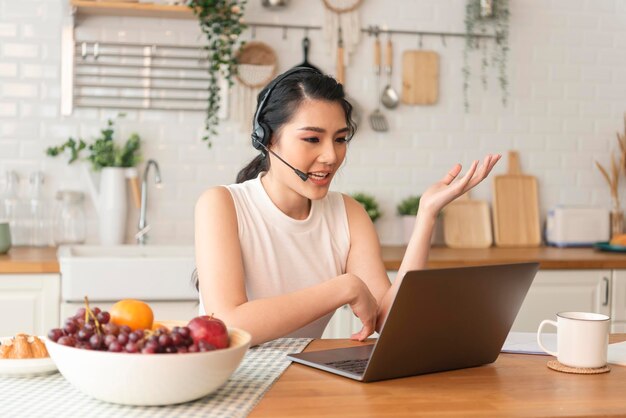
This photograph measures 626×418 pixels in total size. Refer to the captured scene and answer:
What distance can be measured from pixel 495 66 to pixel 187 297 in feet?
6.77

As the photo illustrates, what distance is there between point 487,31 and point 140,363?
11.4ft

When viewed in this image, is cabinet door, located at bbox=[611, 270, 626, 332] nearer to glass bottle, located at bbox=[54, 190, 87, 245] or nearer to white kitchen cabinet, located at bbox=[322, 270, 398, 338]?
white kitchen cabinet, located at bbox=[322, 270, 398, 338]

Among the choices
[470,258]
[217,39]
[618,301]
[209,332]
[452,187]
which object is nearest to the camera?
[209,332]

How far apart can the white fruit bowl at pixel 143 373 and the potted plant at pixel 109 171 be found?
258 cm

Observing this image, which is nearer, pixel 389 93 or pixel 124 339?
pixel 124 339

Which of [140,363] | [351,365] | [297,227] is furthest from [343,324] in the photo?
[140,363]

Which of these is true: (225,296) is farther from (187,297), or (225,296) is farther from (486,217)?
(486,217)

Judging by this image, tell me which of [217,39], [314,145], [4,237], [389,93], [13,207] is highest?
[217,39]

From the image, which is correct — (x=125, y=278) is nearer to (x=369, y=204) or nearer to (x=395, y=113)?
(x=369, y=204)

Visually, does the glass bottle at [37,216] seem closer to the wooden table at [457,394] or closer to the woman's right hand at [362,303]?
the woman's right hand at [362,303]

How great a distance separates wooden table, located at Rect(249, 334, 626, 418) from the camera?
1402 millimetres

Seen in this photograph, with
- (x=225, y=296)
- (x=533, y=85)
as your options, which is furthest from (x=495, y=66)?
(x=225, y=296)

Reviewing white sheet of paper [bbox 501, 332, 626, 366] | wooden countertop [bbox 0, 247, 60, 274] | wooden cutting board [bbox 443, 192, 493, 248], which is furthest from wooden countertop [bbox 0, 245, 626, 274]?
white sheet of paper [bbox 501, 332, 626, 366]

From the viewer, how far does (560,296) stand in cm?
375
